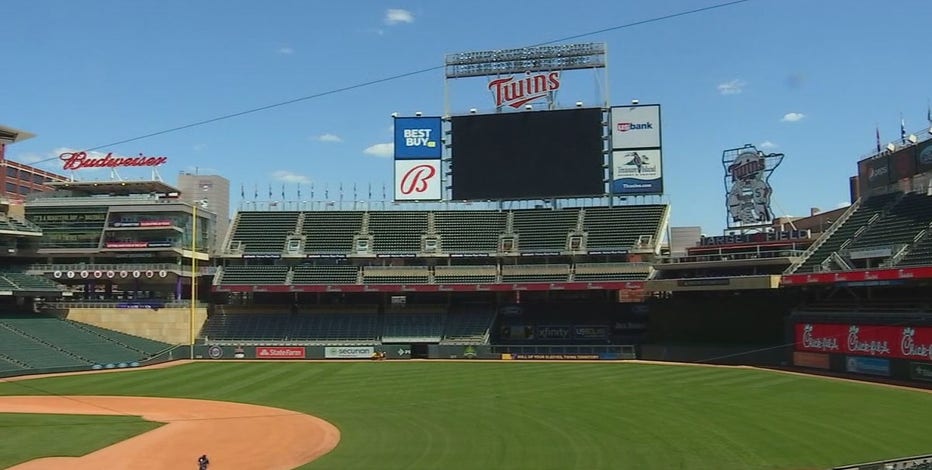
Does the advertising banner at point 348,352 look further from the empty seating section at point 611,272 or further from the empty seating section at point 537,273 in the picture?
the empty seating section at point 611,272

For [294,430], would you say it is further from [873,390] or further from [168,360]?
[168,360]

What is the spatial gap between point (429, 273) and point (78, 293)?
34046 mm

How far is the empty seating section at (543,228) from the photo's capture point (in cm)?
6316

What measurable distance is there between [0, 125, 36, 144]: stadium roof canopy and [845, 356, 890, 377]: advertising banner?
66.8 meters

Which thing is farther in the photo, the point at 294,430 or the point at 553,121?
the point at 553,121

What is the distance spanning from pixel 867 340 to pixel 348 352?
38.4 meters

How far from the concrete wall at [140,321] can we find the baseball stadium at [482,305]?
0.20m

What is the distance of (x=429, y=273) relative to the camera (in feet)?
207

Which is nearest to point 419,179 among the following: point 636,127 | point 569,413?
point 636,127

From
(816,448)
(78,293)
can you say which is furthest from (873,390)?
(78,293)

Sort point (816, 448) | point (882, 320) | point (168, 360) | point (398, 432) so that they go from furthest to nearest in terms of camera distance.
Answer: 1. point (168, 360)
2. point (882, 320)
3. point (398, 432)
4. point (816, 448)

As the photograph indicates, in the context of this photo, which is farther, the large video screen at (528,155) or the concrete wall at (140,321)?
the large video screen at (528,155)

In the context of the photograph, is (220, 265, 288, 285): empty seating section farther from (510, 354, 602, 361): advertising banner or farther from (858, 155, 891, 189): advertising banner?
(858, 155, 891, 189): advertising banner

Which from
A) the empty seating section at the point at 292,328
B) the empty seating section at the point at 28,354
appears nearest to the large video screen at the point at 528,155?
the empty seating section at the point at 292,328
